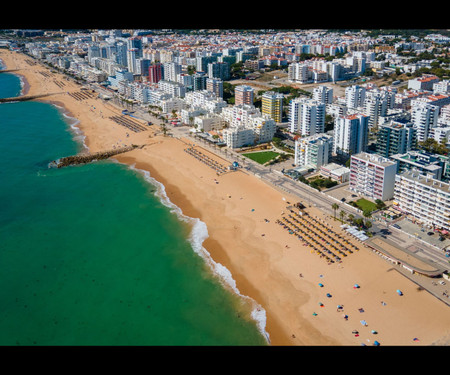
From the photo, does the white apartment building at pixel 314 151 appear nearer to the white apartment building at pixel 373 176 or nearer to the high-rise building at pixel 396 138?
the high-rise building at pixel 396 138

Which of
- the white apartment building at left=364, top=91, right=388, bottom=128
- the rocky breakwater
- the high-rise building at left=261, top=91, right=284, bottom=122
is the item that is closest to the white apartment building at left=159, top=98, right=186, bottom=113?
the high-rise building at left=261, top=91, right=284, bottom=122

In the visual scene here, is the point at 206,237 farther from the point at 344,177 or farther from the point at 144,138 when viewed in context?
the point at 144,138

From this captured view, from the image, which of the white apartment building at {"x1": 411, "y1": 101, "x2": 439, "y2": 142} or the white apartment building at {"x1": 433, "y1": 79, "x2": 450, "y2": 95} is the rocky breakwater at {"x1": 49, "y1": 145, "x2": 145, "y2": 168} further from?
the white apartment building at {"x1": 433, "y1": 79, "x2": 450, "y2": 95}

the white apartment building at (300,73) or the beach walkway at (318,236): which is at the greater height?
the white apartment building at (300,73)

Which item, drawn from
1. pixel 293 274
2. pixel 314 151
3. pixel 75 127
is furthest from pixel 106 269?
pixel 75 127

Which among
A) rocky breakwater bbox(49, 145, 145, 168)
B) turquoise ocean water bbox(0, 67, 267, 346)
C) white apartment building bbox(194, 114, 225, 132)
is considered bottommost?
turquoise ocean water bbox(0, 67, 267, 346)

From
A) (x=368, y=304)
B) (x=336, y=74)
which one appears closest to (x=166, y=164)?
(x=368, y=304)

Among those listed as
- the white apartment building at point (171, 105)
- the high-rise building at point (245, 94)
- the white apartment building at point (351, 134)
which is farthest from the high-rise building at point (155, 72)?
the white apartment building at point (351, 134)
